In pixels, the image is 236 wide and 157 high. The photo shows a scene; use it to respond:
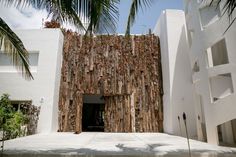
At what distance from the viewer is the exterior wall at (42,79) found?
12.3 m

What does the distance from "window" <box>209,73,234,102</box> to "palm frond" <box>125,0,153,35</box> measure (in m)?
4.49

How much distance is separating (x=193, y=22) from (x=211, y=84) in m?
2.46

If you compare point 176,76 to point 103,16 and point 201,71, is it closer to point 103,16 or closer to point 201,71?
point 201,71

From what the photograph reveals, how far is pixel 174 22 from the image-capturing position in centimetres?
1271

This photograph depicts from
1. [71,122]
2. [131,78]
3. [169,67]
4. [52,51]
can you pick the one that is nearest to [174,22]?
[169,67]

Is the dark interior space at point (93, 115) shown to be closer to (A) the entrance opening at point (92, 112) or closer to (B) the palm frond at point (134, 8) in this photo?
(A) the entrance opening at point (92, 112)

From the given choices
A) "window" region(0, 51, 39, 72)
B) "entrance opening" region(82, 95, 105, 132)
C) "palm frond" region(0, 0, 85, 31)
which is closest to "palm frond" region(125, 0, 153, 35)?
"palm frond" region(0, 0, 85, 31)

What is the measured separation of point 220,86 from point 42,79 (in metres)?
8.94

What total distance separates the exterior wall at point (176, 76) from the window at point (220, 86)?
386cm

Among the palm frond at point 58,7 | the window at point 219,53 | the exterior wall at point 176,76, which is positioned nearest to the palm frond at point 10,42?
the palm frond at point 58,7

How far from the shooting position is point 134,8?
445 cm

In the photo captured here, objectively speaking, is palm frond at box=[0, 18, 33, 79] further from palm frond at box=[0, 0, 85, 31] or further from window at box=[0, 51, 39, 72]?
window at box=[0, 51, 39, 72]

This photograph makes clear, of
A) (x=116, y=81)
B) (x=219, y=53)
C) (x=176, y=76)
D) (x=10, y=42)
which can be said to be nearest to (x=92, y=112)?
(x=116, y=81)

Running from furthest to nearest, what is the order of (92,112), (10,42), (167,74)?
(92,112), (167,74), (10,42)
